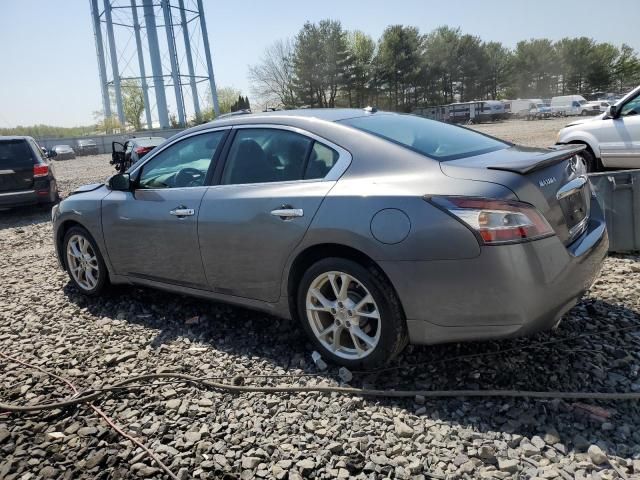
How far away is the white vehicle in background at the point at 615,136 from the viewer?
24.9ft

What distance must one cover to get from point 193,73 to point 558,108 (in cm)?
3759

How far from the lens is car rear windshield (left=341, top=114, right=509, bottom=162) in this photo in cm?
321

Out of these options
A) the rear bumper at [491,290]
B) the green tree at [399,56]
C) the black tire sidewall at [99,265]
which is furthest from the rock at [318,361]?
the green tree at [399,56]

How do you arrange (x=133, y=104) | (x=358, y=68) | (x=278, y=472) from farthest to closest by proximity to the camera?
(x=133, y=104) < (x=358, y=68) < (x=278, y=472)

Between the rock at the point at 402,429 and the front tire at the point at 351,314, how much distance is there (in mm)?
418

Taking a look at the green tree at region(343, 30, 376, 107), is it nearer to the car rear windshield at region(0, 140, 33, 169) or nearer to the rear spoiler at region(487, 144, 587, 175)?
the car rear windshield at region(0, 140, 33, 169)

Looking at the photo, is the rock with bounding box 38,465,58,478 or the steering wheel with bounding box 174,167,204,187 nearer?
the rock with bounding box 38,465,58,478

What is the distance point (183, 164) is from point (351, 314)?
1955 millimetres

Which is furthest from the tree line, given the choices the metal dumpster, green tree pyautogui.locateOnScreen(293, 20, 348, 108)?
the metal dumpster

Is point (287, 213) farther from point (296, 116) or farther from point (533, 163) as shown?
point (533, 163)

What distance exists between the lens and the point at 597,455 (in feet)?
7.63

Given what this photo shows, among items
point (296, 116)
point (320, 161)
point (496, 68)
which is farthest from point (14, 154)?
point (496, 68)

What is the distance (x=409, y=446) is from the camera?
2.54 metres

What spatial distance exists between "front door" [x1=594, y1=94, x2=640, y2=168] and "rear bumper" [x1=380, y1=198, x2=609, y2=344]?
5723 mm
